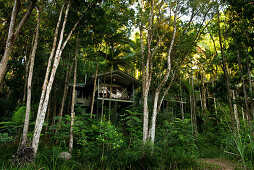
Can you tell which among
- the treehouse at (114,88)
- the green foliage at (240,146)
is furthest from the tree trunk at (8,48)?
the treehouse at (114,88)

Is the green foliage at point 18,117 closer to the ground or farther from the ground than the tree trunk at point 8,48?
closer to the ground

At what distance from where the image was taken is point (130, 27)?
29.1 feet

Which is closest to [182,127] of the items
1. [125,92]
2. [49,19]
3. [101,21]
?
[101,21]

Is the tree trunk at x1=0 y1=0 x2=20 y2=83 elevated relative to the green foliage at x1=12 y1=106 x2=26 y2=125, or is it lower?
elevated

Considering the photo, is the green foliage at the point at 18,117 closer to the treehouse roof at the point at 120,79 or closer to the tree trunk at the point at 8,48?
the tree trunk at the point at 8,48

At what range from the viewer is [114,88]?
56.5 feet

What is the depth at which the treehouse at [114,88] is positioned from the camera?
16.0 metres

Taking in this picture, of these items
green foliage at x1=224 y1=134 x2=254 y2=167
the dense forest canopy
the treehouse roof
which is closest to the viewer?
green foliage at x1=224 y1=134 x2=254 y2=167

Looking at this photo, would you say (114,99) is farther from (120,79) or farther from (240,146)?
(240,146)

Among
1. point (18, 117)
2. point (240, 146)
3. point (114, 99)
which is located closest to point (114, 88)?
point (114, 99)

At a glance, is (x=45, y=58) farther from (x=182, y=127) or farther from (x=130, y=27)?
(x=182, y=127)

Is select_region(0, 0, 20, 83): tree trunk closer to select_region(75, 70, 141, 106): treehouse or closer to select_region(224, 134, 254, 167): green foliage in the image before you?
select_region(224, 134, 254, 167): green foliage

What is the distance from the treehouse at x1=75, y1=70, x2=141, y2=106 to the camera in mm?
16047

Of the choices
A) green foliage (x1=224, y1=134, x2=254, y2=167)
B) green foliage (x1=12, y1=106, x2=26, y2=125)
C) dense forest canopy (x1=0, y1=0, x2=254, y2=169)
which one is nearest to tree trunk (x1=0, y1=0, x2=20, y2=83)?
dense forest canopy (x1=0, y1=0, x2=254, y2=169)
